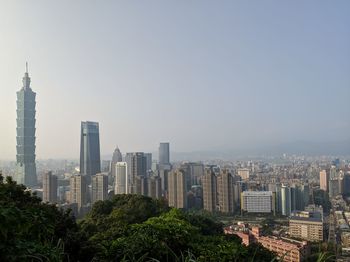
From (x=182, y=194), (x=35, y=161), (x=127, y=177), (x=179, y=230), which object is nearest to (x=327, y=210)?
(x=182, y=194)

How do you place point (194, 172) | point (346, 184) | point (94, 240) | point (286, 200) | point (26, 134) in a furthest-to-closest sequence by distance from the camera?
point (26, 134)
point (194, 172)
point (346, 184)
point (286, 200)
point (94, 240)

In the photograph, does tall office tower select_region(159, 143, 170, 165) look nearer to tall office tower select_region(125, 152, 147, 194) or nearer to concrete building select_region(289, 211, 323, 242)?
tall office tower select_region(125, 152, 147, 194)

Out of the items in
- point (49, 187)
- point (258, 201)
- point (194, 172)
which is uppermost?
point (194, 172)

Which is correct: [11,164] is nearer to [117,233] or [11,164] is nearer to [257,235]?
[257,235]

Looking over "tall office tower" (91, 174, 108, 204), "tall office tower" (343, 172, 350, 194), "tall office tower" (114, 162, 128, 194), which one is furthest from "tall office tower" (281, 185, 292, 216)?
"tall office tower" (114, 162, 128, 194)

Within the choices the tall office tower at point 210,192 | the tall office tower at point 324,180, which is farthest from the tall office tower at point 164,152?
the tall office tower at point 210,192

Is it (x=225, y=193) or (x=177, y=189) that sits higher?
(x=177, y=189)

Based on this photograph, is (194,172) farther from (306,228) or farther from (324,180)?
(306,228)

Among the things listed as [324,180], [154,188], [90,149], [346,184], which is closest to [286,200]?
[346,184]
